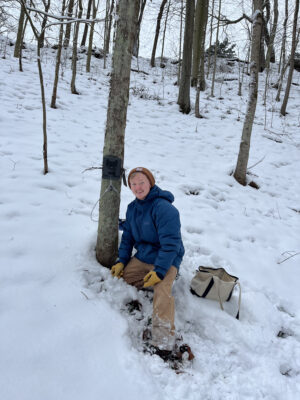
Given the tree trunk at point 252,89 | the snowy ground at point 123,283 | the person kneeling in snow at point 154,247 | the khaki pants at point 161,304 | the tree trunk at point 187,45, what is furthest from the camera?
the tree trunk at point 187,45

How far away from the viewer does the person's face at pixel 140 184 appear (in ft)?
8.30

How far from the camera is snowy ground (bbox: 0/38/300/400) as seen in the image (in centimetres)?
179

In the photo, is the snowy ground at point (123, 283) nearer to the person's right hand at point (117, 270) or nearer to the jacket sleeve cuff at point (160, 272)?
the person's right hand at point (117, 270)

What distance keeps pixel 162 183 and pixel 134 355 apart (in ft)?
11.7

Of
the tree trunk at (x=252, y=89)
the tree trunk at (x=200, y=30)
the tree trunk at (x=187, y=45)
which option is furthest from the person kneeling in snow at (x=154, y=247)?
the tree trunk at (x=200, y=30)

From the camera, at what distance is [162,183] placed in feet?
16.9

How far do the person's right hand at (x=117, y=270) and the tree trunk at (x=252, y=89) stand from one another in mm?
4122

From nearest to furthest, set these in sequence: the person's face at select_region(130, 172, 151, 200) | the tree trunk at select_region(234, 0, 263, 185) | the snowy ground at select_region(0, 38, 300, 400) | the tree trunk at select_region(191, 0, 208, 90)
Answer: the snowy ground at select_region(0, 38, 300, 400)
the person's face at select_region(130, 172, 151, 200)
the tree trunk at select_region(234, 0, 263, 185)
the tree trunk at select_region(191, 0, 208, 90)

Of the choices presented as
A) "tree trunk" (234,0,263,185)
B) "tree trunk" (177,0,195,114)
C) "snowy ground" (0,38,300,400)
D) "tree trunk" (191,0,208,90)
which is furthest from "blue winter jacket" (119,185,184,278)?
"tree trunk" (191,0,208,90)

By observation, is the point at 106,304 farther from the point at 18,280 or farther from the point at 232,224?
the point at 232,224

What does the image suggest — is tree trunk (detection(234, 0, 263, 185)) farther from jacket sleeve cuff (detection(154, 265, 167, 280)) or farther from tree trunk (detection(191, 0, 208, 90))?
tree trunk (detection(191, 0, 208, 90))

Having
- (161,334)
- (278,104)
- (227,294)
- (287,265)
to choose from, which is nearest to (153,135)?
(287,265)

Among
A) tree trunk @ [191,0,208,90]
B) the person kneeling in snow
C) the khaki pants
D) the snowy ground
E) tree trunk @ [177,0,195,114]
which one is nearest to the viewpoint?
the snowy ground

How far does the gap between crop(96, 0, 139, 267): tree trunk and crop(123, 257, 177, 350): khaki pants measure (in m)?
0.30
